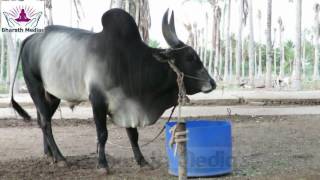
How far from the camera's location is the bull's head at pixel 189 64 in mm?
6637

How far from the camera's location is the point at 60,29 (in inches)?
321

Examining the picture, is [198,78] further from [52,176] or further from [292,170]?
[52,176]

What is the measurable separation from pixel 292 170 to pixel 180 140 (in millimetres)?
2159

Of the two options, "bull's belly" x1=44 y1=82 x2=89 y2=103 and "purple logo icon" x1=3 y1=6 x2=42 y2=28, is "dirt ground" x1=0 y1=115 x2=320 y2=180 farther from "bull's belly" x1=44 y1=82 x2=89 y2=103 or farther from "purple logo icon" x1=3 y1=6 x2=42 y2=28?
"purple logo icon" x1=3 y1=6 x2=42 y2=28

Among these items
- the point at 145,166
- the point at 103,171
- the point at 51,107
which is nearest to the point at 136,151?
the point at 145,166

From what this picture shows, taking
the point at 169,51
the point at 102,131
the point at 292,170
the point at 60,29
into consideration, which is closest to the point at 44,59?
the point at 60,29

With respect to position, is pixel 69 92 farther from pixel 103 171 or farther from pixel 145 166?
pixel 145 166

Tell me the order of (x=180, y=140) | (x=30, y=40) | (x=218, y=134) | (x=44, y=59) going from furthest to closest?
(x=30, y=40) → (x=44, y=59) → (x=218, y=134) → (x=180, y=140)

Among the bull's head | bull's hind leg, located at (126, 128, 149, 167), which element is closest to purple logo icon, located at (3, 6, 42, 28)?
bull's hind leg, located at (126, 128, 149, 167)

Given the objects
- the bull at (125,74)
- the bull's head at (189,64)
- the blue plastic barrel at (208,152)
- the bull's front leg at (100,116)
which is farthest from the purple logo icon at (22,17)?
the blue plastic barrel at (208,152)

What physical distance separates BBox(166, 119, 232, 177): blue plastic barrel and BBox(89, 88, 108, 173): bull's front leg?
852mm

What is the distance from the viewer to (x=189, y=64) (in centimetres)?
666

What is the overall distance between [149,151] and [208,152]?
2343mm

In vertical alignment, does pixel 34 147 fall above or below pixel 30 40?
below
